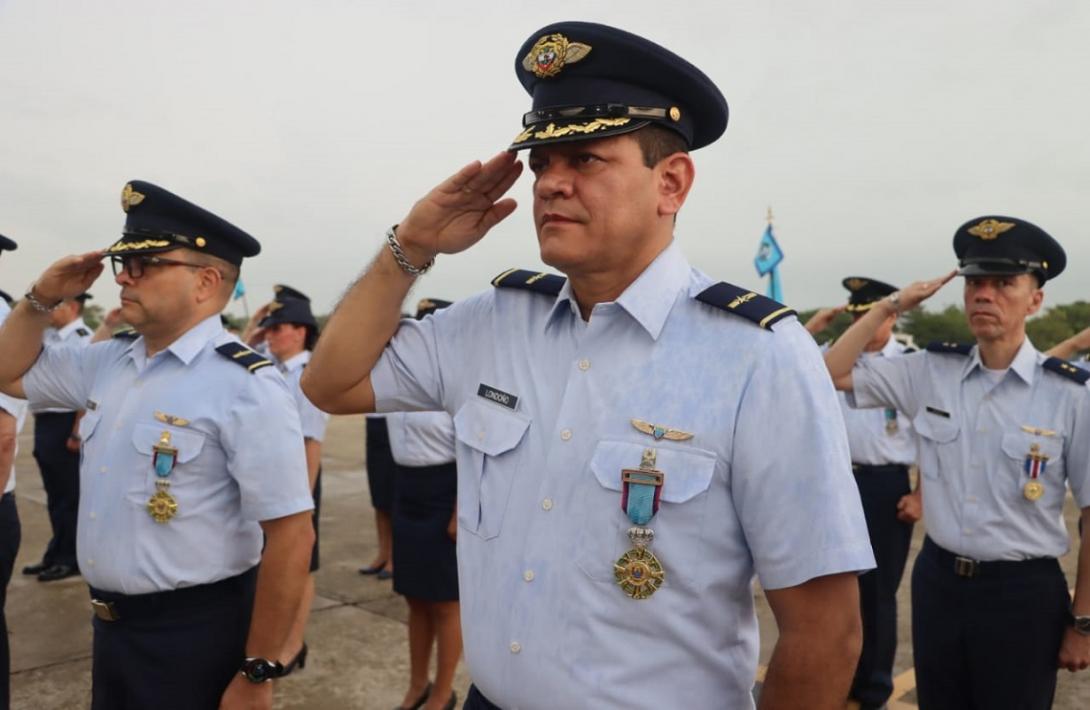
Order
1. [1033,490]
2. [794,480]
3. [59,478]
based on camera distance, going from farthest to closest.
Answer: [59,478]
[1033,490]
[794,480]

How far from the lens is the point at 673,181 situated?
181cm

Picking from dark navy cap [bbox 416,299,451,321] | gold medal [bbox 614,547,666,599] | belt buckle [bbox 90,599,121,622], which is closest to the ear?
gold medal [bbox 614,547,666,599]

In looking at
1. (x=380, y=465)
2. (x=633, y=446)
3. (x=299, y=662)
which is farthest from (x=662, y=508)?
(x=380, y=465)

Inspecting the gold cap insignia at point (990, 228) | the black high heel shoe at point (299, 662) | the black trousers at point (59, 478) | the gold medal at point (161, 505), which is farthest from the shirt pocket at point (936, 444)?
the black trousers at point (59, 478)

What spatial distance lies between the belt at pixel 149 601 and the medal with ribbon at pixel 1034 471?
10.0ft

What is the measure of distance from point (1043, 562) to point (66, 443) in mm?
6856

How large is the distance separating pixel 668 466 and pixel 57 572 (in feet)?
21.5

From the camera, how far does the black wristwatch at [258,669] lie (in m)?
2.70

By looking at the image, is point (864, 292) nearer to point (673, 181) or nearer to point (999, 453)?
point (999, 453)

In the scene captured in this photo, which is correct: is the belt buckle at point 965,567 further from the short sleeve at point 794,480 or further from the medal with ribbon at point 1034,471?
the short sleeve at point 794,480

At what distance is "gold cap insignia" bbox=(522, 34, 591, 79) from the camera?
1.79 m

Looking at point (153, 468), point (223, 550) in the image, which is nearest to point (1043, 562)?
point (223, 550)

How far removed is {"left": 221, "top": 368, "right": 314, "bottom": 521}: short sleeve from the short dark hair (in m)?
1.68

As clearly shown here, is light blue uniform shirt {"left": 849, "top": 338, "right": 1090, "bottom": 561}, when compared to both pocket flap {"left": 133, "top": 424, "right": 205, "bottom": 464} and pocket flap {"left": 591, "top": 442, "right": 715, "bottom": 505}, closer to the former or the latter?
pocket flap {"left": 591, "top": 442, "right": 715, "bottom": 505}
